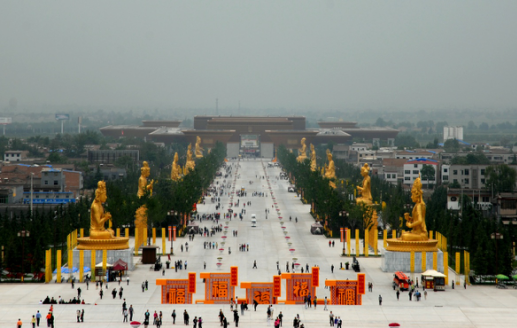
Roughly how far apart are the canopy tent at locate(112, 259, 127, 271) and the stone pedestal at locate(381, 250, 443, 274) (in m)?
11.4

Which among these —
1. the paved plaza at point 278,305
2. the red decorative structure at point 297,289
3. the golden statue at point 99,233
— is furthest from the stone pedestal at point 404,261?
the golden statue at point 99,233

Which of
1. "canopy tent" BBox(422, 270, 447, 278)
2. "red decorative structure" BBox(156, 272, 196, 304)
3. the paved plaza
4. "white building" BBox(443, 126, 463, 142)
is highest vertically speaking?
"white building" BBox(443, 126, 463, 142)

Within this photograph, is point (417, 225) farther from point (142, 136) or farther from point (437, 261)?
point (142, 136)

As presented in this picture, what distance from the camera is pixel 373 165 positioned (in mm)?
94688

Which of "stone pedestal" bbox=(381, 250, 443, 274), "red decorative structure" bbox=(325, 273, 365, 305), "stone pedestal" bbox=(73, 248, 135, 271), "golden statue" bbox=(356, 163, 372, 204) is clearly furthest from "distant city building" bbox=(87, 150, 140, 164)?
"red decorative structure" bbox=(325, 273, 365, 305)

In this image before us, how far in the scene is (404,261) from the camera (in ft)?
127

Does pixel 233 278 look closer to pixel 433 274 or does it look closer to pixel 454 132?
pixel 433 274

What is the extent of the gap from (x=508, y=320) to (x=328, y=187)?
30278 mm

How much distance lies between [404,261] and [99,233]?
529 inches

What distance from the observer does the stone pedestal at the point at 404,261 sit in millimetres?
38375

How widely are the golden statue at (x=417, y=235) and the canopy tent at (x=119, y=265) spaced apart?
1155cm

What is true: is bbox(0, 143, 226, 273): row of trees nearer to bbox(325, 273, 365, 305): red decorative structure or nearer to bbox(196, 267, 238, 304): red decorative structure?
bbox(196, 267, 238, 304): red decorative structure

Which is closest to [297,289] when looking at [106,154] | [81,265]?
[81,265]

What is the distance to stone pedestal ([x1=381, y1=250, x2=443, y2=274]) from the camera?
126 ft
